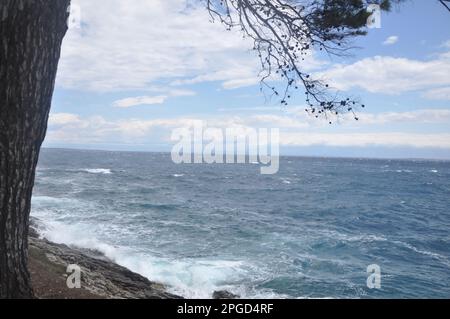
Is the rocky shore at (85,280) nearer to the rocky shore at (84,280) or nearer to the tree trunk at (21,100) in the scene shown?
the rocky shore at (84,280)

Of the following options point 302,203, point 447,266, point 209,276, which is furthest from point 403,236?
point 209,276

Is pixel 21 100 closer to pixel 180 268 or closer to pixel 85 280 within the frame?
pixel 85 280

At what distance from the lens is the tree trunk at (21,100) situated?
394cm

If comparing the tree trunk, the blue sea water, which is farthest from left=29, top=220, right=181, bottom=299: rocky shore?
the tree trunk

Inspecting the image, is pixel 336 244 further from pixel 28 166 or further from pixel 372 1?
pixel 28 166

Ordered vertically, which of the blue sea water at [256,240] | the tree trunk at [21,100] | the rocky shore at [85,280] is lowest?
the blue sea water at [256,240]

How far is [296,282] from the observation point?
17.7m

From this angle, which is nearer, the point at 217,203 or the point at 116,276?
the point at 116,276

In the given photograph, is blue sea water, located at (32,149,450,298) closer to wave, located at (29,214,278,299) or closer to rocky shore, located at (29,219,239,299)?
wave, located at (29,214,278,299)

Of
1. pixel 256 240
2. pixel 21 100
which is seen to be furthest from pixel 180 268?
pixel 21 100

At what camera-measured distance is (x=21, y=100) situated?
4035mm

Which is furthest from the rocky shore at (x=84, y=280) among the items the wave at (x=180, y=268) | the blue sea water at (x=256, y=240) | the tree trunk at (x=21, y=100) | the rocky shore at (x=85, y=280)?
the tree trunk at (x=21, y=100)
